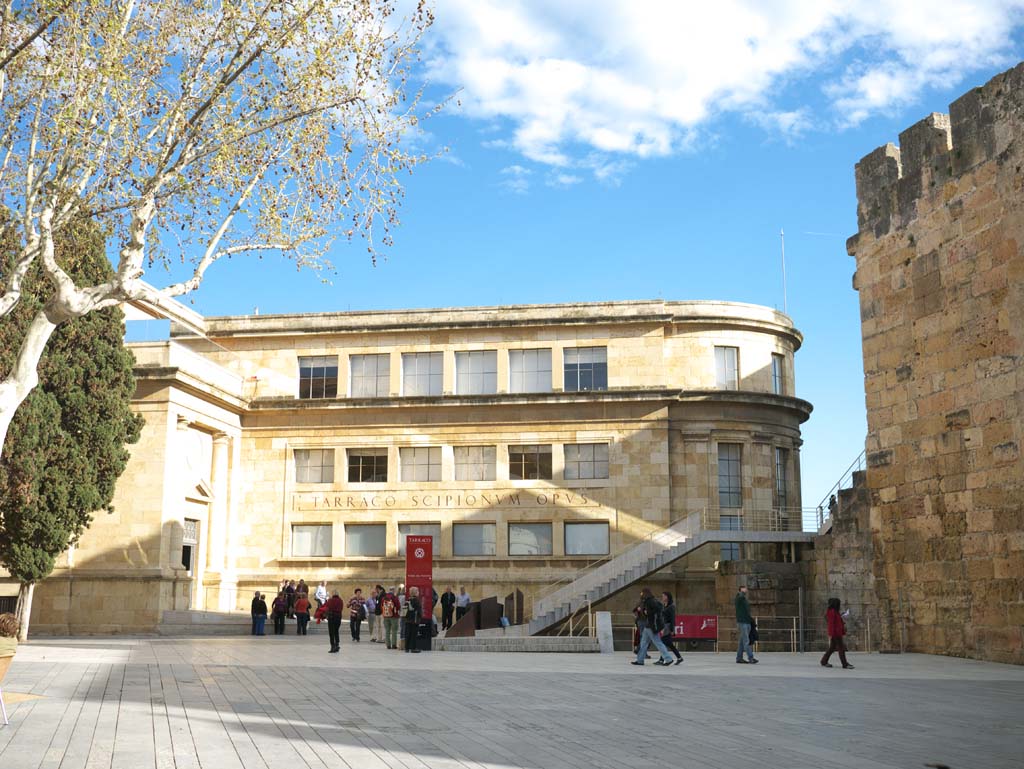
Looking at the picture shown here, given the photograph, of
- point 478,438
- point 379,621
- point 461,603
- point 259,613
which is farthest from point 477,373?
point 379,621

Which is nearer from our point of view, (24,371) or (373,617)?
(24,371)

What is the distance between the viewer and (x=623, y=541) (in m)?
36.4

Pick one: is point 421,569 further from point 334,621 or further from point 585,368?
point 585,368

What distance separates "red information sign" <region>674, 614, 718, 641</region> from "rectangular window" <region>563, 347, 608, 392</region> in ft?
33.2

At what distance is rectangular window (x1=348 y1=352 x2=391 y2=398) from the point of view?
129ft

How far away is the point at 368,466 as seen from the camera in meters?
38.5

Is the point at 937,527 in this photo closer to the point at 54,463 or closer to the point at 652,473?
the point at 652,473

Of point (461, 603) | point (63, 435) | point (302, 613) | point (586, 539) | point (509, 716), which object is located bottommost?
point (509, 716)

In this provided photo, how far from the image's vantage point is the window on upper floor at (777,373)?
38.7 meters

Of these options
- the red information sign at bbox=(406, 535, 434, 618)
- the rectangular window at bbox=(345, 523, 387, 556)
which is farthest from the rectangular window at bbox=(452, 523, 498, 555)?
the red information sign at bbox=(406, 535, 434, 618)

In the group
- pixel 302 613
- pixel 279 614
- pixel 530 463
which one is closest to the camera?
pixel 302 613

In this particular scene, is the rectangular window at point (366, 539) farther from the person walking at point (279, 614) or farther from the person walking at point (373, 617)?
the person walking at point (373, 617)

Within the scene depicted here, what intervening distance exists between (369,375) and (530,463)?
23.1ft

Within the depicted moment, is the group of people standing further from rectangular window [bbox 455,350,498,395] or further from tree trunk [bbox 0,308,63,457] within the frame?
tree trunk [bbox 0,308,63,457]
